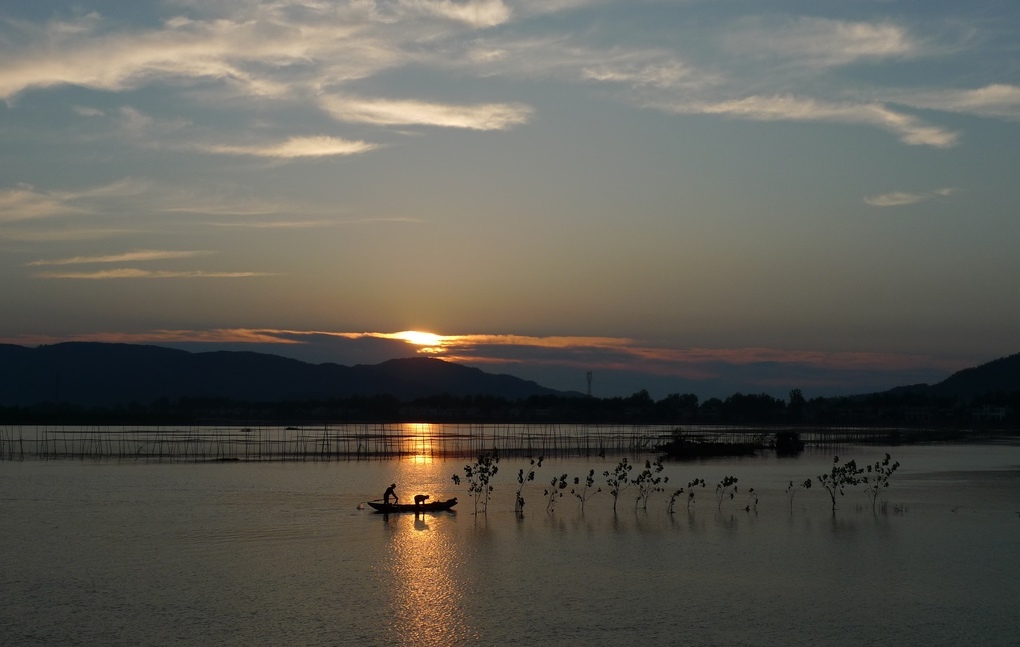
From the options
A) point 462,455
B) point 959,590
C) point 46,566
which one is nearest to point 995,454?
point 462,455

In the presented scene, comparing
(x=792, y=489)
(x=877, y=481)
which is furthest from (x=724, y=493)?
(x=877, y=481)

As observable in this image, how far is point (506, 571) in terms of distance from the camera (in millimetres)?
25844

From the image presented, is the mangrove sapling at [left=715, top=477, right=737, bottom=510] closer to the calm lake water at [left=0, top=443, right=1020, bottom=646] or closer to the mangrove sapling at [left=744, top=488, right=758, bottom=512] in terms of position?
the calm lake water at [left=0, top=443, right=1020, bottom=646]

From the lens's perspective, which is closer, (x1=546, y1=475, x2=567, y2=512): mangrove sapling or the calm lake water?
the calm lake water

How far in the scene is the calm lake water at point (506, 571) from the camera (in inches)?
785

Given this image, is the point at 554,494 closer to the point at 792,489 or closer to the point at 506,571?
the point at 792,489

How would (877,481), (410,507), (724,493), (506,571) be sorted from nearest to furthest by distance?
(506,571)
(410,507)
(724,493)
(877,481)

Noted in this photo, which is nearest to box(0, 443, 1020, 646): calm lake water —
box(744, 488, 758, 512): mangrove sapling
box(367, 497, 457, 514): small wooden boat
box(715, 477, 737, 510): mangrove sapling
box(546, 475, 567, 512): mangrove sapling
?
box(744, 488, 758, 512): mangrove sapling

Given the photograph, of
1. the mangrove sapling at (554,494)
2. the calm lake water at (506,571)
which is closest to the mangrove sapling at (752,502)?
the calm lake water at (506,571)

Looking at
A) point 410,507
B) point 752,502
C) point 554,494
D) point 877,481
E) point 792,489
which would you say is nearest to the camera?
point 410,507

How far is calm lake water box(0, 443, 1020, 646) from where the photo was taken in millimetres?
19938

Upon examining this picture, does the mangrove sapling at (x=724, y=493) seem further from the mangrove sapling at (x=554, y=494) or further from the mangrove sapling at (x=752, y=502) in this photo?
the mangrove sapling at (x=554, y=494)

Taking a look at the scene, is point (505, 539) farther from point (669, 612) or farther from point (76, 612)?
point (76, 612)

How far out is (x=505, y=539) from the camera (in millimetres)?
31297
